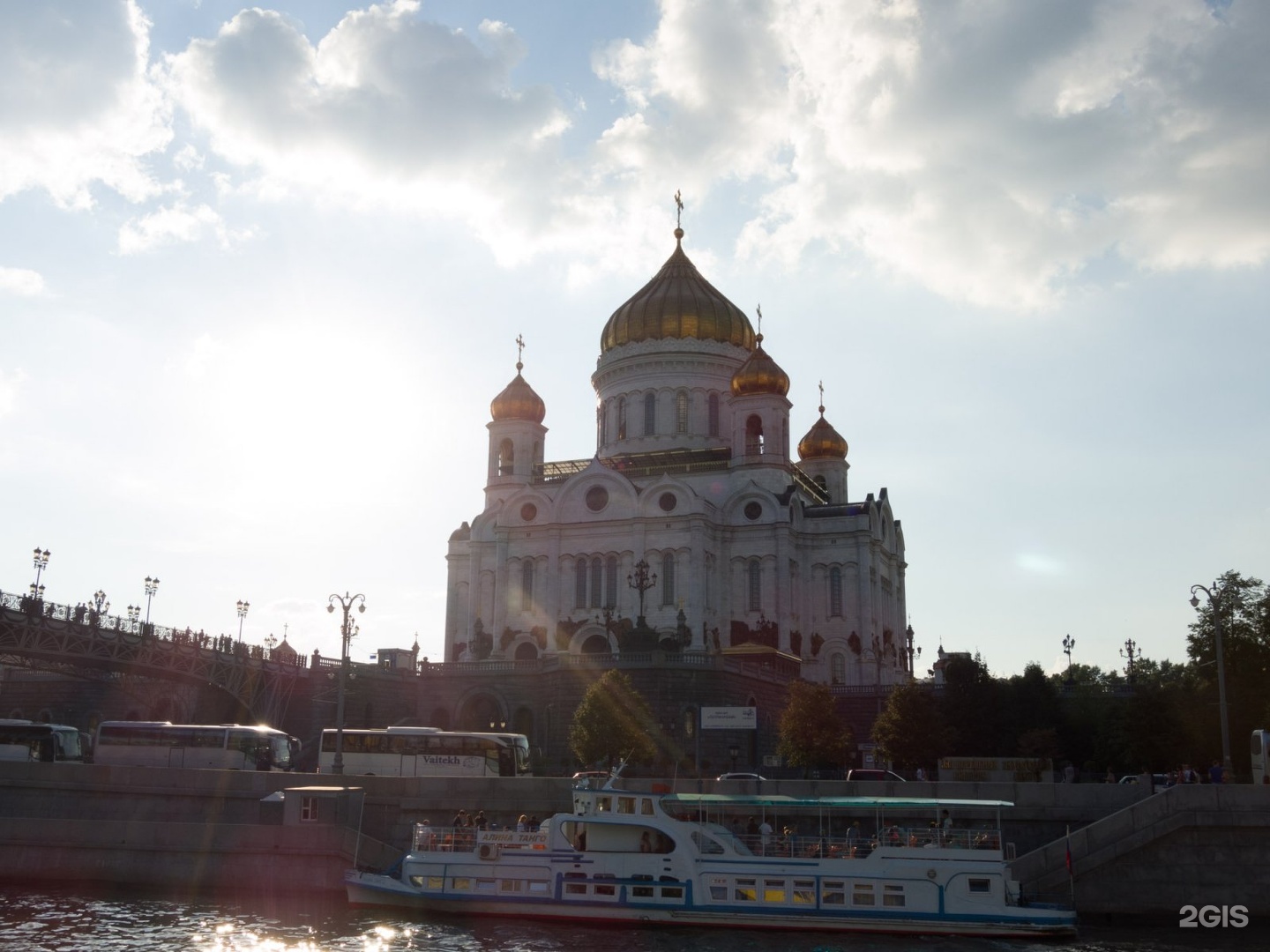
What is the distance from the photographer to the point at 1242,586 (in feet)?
171

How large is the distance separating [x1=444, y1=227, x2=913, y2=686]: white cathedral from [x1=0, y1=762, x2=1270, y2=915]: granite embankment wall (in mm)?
28108

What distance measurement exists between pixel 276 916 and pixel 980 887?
52.8 ft

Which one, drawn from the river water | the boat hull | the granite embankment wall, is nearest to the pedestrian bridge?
the granite embankment wall

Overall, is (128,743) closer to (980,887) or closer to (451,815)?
(451,815)

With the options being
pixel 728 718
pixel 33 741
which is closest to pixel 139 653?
pixel 33 741

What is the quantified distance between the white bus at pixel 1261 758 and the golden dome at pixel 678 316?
157 feet

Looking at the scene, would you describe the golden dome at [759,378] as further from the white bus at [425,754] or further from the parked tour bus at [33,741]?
the parked tour bus at [33,741]

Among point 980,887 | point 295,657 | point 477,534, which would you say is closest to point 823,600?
point 477,534

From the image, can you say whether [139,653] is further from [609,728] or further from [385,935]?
[385,935]

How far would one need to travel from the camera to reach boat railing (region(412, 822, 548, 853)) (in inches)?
1205

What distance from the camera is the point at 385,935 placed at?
89.8 ft

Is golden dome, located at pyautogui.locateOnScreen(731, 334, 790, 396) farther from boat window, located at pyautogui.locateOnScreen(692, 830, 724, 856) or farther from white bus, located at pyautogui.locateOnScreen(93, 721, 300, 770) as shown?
boat window, located at pyautogui.locateOnScreen(692, 830, 724, 856)

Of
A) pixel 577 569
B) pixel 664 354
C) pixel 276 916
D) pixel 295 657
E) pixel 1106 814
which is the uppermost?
pixel 664 354

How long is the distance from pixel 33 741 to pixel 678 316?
47.2m
